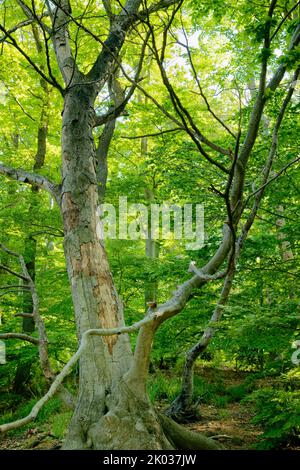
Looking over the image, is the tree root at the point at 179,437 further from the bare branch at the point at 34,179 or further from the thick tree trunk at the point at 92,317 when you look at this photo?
the bare branch at the point at 34,179

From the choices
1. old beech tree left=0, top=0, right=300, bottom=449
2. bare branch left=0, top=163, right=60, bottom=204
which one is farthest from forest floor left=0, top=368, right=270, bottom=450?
bare branch left=0, top=163, right=60, bottom=204

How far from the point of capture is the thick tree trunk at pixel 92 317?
106 inches

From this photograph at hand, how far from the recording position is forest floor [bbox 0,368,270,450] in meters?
3.94

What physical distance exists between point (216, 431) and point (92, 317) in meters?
2.43

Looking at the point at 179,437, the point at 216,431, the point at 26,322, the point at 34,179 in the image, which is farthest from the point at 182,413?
the point at 26,322

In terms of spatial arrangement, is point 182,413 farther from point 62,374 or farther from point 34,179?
point 62,374

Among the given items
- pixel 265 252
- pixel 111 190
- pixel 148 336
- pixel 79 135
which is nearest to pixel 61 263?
pixel 111 190

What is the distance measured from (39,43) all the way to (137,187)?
4.16 metres

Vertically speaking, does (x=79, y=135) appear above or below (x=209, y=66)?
below

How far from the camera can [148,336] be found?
2.76 m

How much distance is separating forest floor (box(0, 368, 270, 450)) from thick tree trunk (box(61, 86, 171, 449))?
94 cm

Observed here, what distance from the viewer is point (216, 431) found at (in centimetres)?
436

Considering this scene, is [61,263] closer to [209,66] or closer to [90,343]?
[209,66]

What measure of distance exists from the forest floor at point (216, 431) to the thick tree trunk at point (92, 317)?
0.94 meters
